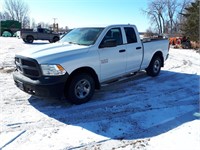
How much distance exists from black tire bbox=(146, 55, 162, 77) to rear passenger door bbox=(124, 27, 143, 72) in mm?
981

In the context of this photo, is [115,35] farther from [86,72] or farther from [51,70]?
[51,70]

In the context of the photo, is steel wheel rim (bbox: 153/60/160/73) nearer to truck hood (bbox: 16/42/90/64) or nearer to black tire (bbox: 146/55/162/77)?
black tire (bbox: 146/55/162/77)

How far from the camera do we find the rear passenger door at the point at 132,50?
6242 millimetres

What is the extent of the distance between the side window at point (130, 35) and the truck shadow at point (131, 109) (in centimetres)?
142

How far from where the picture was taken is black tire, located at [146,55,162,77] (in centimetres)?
766

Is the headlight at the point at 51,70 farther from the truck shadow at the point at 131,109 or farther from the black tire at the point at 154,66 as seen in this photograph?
the black tire at the point at 154,66

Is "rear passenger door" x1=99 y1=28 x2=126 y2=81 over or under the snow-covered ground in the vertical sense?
over

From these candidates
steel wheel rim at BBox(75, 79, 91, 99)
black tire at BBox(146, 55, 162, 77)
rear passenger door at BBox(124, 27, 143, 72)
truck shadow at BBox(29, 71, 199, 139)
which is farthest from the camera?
black tire at BBox(146, 55, 162, 77)

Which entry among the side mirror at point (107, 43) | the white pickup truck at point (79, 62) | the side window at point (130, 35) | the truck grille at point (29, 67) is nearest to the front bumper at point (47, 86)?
the white pickup truck at point (79, 62)

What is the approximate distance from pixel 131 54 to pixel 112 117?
2.44 meters

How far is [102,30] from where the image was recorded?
5.62 metres

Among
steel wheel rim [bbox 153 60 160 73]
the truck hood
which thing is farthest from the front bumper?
steel wheel rim [bbox 153 60 160 73]

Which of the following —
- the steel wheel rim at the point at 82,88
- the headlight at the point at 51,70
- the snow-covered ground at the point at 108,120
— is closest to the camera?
the snow-covered ground at the point at 108,120

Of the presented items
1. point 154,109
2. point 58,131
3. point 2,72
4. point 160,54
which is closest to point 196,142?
point 154,109
